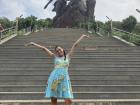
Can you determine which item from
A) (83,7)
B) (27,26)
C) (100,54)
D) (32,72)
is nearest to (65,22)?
(83,7)

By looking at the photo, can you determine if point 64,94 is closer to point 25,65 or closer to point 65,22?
point 25,65

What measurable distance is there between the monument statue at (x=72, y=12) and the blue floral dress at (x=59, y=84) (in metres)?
47.9

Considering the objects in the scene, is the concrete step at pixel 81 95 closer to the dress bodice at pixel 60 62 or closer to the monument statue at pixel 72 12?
the dress bodice at pixel 60 62

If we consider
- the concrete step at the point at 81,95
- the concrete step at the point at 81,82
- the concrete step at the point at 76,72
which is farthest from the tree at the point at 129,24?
the concrete step at the point at 81,95

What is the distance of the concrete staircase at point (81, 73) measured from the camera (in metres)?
12.8

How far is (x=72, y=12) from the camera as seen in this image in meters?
58.4

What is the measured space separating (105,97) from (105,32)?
22.5 metres

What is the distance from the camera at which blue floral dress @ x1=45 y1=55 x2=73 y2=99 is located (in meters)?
9.42

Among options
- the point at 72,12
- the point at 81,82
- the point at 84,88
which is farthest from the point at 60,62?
the point at 72,12

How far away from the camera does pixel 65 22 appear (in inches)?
Answer: 2287

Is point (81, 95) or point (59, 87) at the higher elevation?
point (59, 87)

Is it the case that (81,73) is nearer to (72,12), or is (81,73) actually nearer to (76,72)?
(76,72)

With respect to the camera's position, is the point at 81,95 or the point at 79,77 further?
the point at 79,77

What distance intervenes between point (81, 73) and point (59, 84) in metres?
6.87
